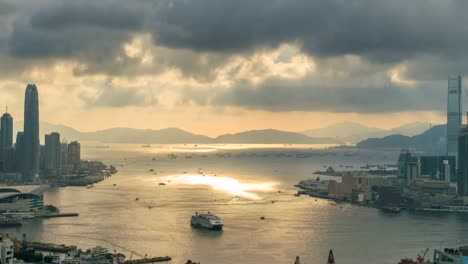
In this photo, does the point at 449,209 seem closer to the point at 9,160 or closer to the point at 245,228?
the point at 245,228

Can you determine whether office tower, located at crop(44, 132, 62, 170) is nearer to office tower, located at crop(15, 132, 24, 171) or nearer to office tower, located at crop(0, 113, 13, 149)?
office tower, located at crop(0, 113, 13, 149)

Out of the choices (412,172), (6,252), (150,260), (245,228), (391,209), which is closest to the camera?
(6,252)

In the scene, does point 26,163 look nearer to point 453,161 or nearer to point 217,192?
point 217,192

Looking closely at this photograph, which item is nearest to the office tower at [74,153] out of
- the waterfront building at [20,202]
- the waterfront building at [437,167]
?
the waterfront building at [20,202]

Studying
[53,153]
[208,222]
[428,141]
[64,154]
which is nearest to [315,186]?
[208,222]

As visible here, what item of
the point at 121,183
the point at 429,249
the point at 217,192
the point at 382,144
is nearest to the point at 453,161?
the point at 217,192

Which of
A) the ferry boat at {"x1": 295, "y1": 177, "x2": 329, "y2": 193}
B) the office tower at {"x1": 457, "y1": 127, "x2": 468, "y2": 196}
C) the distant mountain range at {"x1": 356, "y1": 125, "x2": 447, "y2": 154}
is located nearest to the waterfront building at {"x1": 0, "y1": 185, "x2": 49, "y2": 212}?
the ferry boat at {"x1": 295, "y1": 177, "x2": 329, "y2": 193}
